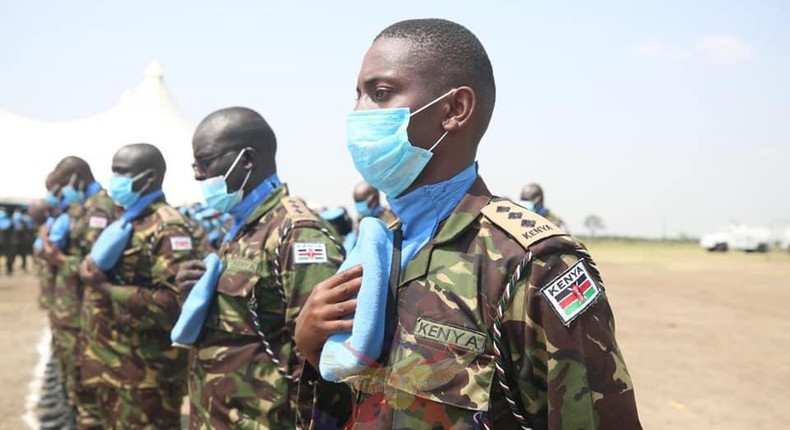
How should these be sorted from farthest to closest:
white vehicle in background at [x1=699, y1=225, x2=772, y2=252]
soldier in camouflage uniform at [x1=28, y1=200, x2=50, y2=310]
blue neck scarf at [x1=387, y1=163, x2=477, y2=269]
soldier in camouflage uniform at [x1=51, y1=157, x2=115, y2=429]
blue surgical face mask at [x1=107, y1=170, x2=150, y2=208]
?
white vehicle in background at [x1=699, y1=225, x2=772, y2=252] < soldier in camouflage uniform at [x1=28, y1=200, x2=50, y2=310] < soldier in camouflage uniform at [x1=51, y1=157, x2=115, y2=429] < blue surgical face mask at [x1=107, y1=170, x2=150, y2=208] < blue neck scarf at [x1=387, y1=163, x2=477, y2=269]

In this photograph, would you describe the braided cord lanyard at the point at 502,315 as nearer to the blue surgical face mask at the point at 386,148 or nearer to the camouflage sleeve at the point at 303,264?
the blue surgical face mask at the point at 386,148

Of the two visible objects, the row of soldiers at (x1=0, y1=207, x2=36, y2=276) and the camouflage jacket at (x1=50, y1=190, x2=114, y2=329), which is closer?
the camouflage jacket at (x1=50, y1=190, x2=114, y2=329)

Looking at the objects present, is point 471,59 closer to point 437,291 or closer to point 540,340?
point 437,291

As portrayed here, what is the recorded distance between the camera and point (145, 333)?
4.92 meters

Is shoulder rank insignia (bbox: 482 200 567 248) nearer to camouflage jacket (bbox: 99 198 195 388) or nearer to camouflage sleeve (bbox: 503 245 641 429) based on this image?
camouflage sleeve (bbox: 503 245 641 429)

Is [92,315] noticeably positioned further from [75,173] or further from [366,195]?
[366,195]

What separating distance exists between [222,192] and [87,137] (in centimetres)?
2291

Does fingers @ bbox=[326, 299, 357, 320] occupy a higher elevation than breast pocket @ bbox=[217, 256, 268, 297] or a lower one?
higher

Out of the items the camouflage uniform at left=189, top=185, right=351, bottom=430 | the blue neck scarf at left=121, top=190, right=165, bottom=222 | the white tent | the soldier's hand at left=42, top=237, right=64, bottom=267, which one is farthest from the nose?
the white tent

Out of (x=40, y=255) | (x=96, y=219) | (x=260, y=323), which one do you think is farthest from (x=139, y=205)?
(x=40, y=255)

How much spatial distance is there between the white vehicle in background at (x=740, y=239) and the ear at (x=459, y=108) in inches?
1831

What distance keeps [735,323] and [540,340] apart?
1344 cm

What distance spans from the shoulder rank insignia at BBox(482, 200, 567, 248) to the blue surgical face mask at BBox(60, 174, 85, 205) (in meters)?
7.12

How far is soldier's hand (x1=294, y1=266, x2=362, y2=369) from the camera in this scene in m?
1.81
